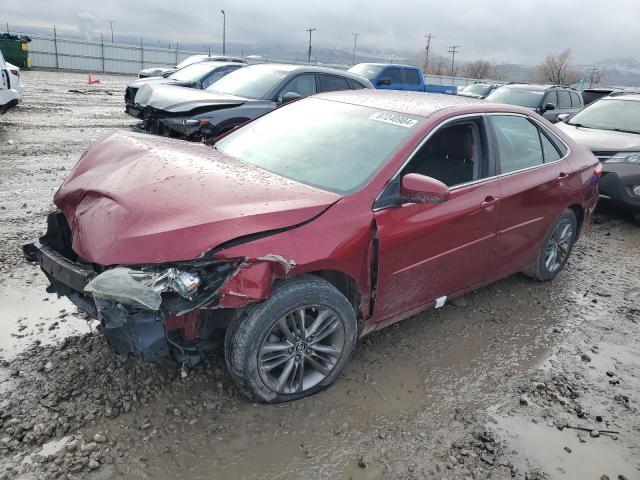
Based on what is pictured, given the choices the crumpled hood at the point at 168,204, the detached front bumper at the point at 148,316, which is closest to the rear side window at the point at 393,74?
the crumpled hood at the point at 168,204

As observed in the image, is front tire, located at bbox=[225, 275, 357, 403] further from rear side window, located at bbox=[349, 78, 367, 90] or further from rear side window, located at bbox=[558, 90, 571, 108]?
rear side window, located at bbox=[558, 90, 571, 108]

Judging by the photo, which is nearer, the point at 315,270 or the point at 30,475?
the point at 30,475

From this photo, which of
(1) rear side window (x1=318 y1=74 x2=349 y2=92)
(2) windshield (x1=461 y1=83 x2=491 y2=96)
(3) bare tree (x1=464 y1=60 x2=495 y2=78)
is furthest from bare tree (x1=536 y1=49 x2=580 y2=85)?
(1) rear side window (x1=318 y1=74 x2=349 y2=92)

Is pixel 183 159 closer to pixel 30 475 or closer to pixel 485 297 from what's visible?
pixel 30 475

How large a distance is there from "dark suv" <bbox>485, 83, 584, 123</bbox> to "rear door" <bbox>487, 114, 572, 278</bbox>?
26.7 feet

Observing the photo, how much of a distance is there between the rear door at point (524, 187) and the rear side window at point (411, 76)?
1105 centimetres

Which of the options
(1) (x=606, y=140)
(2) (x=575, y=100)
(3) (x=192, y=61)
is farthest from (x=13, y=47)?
(1) (x=606, y=140)

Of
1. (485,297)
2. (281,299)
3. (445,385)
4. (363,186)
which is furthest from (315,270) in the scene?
(485,297)

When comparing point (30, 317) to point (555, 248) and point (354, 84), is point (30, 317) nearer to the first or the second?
point (555, 248)

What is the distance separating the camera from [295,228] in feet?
8.75

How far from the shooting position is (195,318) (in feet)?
8.52

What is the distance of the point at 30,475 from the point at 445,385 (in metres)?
2.28

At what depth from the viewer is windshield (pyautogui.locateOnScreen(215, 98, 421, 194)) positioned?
125 inches

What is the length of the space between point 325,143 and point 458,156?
3.37ft
